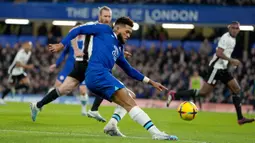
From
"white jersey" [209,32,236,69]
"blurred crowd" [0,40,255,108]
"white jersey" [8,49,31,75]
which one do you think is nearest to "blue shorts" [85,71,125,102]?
"white jersey" [209,32,236,69]

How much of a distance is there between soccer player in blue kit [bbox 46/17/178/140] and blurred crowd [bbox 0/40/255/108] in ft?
65.3

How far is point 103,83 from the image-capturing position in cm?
1012

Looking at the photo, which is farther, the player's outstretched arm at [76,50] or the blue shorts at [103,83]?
the player's outstretched arm at [76,50]

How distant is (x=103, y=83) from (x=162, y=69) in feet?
78.6

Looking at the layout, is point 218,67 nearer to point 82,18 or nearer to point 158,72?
point 158,72

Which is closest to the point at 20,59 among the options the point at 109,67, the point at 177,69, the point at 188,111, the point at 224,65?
the point at 224,65

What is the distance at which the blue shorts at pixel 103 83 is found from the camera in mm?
10078

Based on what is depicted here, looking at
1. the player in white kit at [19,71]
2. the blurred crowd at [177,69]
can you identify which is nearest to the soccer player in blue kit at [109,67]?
the player in white kit at [19,71]

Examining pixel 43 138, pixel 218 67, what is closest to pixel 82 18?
pixel 218 67

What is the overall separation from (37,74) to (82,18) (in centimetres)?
390

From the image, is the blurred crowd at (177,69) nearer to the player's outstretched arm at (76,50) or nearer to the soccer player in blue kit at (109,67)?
the player's outstretched arm at (76,50)

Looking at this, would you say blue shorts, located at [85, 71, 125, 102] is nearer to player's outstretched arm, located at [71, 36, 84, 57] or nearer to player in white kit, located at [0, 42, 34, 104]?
player's outstretched arm, located at [71, 36, 84, 57]

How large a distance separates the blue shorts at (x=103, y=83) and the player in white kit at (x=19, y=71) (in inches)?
501

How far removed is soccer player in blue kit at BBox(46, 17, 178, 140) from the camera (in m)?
9.92
